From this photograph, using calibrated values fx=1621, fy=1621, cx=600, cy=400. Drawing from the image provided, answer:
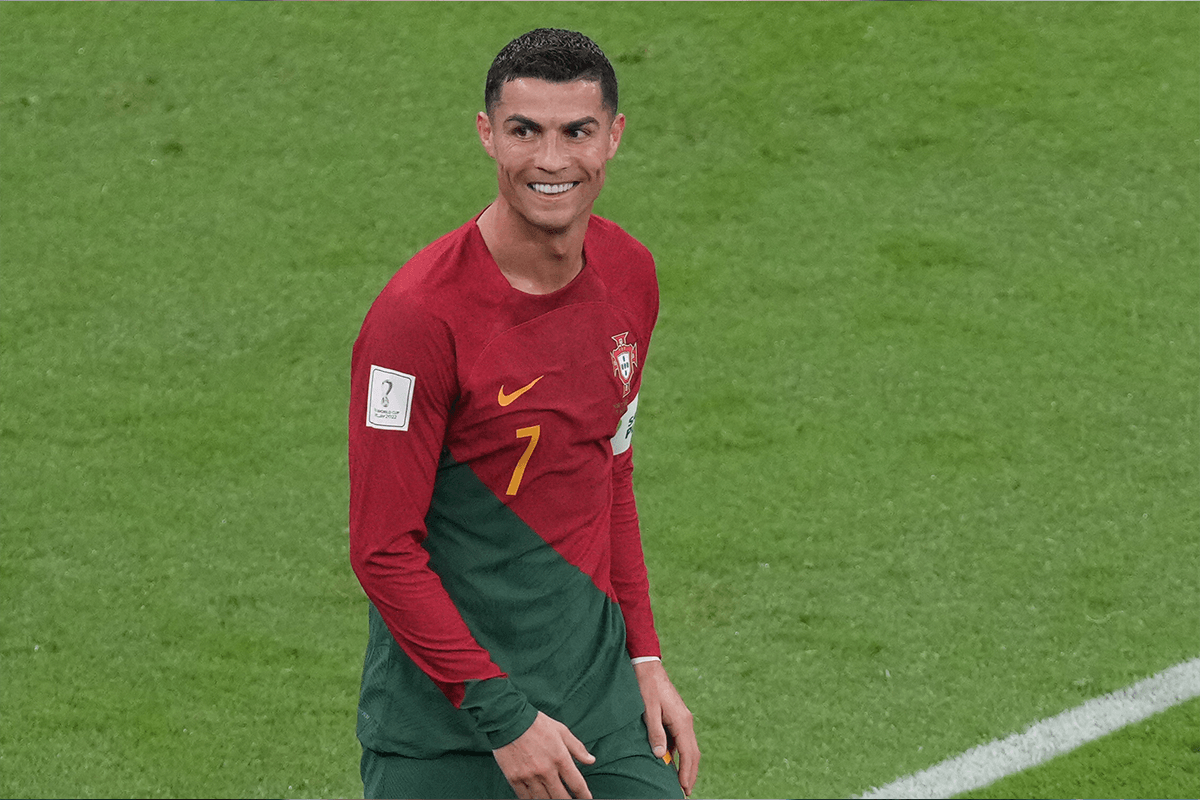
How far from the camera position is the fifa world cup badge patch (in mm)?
3084

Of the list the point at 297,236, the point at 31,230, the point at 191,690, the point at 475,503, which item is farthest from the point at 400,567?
the point at 31,230

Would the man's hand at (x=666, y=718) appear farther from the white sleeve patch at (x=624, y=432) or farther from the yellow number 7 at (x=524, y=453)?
the yellow number 7 at (x=524, y=453)

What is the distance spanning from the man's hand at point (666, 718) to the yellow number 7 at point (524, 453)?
583mm

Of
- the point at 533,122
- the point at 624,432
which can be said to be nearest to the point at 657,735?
the point at 624,432

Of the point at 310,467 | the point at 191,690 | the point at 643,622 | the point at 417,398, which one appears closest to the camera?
the point at 417,398

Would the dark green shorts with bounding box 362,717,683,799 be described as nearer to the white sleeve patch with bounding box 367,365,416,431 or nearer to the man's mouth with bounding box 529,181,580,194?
the white sleeve patch with bounding box 367,365,416,431

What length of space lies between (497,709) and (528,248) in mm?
818

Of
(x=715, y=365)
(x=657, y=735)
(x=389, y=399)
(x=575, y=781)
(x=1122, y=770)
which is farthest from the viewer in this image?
(x=715, y=365)

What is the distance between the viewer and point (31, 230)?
718cm

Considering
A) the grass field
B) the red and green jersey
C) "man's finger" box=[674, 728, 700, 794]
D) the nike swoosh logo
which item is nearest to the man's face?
the red and green jersey

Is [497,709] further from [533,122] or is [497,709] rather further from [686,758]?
[533,122]

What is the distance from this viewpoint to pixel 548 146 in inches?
111

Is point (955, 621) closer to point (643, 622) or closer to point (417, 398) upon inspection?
point (643, 622)

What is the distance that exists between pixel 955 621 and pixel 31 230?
4.40m
